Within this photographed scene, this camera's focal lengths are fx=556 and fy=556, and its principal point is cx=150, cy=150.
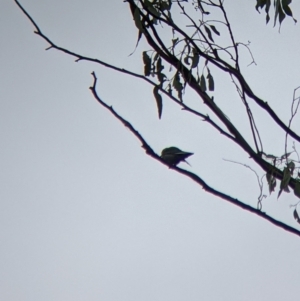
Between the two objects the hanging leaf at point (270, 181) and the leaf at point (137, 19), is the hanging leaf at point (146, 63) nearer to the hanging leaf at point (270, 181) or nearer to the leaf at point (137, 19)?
the leaf at point (137, 19)

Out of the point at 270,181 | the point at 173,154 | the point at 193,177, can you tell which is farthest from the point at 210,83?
the point at 193,177

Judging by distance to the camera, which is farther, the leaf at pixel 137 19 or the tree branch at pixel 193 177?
the leaf at pixel 137 19

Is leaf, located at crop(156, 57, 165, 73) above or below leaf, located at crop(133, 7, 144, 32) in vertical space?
above

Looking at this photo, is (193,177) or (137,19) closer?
(193,177)

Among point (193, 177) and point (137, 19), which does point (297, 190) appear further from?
point (137, 19)

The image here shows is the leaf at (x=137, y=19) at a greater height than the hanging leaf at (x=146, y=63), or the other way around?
the hanging leaf at (x=146, y=63)

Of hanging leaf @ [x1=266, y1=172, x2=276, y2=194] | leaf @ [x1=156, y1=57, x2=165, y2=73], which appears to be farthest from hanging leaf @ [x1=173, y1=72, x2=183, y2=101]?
hanging leaf @ [x1=266, y1=172, x2=276, y2=194]

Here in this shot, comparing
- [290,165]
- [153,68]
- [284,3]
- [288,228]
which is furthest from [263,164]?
[153,68]

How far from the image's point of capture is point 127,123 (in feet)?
2.88

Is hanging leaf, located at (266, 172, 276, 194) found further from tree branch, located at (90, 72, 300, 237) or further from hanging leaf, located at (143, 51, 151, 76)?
hanging leaf, located at (143, 51, 151, 76)

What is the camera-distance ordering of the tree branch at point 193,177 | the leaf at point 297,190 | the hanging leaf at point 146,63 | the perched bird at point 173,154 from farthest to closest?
1. the hanging leaf at point 146,63
2. the perched bird at point 173,154
3. the leaf at point 297,190
4. the tree branch at point 193,177

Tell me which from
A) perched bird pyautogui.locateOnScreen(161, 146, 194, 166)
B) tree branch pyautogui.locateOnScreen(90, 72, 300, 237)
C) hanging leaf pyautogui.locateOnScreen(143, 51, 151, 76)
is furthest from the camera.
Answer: hanging leaf pyautogui.locateOnScreen(143, 51, 151, 76)

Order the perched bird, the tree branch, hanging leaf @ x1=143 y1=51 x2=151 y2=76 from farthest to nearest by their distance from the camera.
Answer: hanging leaf @ x1=143 y1=51 x2=151 y2=76
the perched bird
the tree branch

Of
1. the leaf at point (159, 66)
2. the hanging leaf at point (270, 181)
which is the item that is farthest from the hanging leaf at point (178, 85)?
the hanging leaf at point (270, 181)
